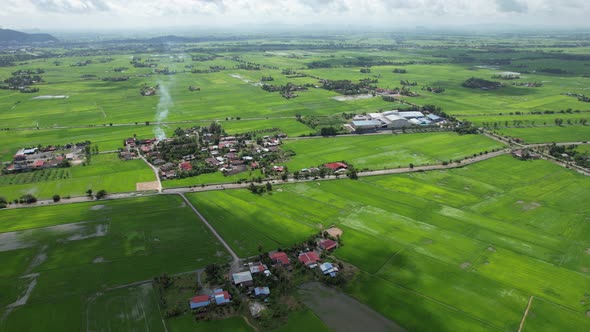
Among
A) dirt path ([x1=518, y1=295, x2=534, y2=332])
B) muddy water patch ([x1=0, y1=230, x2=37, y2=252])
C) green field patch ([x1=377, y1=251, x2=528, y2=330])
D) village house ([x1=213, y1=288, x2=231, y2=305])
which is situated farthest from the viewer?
muddy water patch ([x1=0, y1=230, x2=37, y2=252])

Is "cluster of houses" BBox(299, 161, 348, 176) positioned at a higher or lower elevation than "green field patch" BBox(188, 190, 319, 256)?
higher

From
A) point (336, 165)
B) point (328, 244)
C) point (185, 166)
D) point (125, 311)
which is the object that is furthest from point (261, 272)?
point (185, 166)

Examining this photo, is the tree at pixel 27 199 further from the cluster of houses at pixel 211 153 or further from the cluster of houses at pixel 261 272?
the cluster of houses at pixel 261 272

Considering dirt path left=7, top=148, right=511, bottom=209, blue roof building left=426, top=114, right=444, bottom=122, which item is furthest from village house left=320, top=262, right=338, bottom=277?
blue roof building left=426, top=114, right=444, bottom=122

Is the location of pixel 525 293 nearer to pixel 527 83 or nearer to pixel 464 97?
pixel 464 97

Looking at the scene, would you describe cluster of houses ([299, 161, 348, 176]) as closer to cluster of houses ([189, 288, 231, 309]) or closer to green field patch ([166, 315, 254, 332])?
cluster of houses ([189, 288, 231, 309])

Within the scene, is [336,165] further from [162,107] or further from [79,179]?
[162,107]

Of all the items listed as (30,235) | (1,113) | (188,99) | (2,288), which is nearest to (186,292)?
(2,288)
